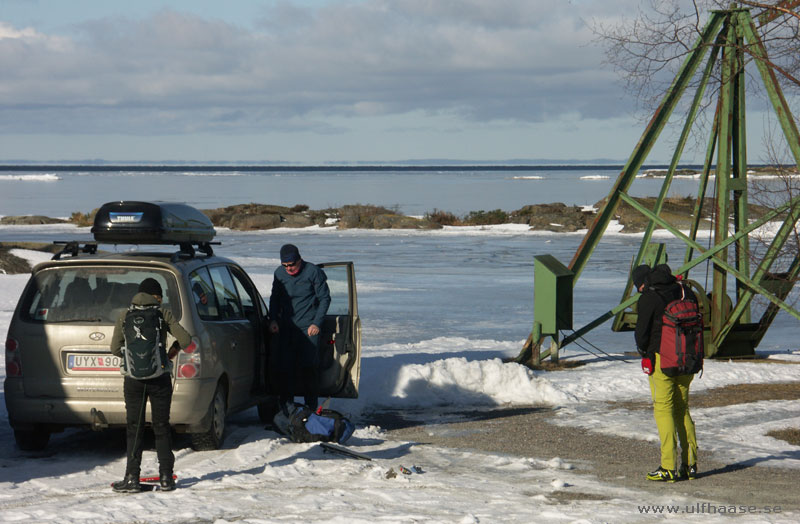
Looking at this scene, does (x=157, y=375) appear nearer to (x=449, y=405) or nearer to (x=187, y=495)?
(x=187, y=495)

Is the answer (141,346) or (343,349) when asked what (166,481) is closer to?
(141,346)

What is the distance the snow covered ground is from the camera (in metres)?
6.45

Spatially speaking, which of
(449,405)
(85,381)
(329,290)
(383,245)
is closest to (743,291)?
(449,405)

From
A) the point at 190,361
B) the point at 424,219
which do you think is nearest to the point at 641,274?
the point at 190,361

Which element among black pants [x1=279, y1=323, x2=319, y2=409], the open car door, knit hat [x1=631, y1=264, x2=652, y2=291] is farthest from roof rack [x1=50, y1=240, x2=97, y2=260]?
knit hat [x1=631, y1=264, x2=652, y2=291]

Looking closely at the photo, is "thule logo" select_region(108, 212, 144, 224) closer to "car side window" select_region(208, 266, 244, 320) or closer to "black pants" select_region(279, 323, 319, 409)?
"car side window" select_region(208, 266, 244, 320)

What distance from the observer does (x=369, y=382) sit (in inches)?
466

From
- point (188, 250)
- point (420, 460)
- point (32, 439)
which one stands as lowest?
point (420, 460)

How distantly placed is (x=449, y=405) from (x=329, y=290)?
231 cm

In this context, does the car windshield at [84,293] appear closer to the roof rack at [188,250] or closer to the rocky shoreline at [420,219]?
the roof rack at [188,250]

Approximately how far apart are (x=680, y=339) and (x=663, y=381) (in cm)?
38

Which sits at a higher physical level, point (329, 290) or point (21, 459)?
point (329, 290)

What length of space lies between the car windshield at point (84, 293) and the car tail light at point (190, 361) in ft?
1.03

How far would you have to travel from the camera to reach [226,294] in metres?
9.29
